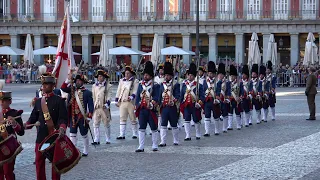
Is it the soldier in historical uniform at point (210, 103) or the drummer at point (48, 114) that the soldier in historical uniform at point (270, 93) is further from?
the drummer at point (48, 114)

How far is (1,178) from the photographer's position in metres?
10.5

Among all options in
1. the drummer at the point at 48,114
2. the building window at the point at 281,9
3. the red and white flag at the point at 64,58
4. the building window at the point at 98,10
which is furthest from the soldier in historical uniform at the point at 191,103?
the building window at the point at 98,10

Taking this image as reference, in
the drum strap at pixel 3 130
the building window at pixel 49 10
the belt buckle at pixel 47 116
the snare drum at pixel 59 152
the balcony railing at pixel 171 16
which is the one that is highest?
the building window at pixel 49 10

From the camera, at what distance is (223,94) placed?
19.2 m

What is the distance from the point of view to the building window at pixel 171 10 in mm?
57062

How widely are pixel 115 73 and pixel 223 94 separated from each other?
2570 cm

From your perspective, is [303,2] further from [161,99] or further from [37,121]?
[37,121]

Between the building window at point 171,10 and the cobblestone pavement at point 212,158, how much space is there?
38.8m

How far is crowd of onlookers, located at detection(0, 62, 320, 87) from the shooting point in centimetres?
4281

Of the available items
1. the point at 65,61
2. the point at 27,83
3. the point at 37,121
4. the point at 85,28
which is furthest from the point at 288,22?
the point at 37,121

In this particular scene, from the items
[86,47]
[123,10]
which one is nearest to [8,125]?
[86,47]

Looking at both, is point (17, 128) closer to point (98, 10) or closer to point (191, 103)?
point (191, 103)

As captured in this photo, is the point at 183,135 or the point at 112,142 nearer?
the point at 112,142

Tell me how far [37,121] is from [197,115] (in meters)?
7.26
